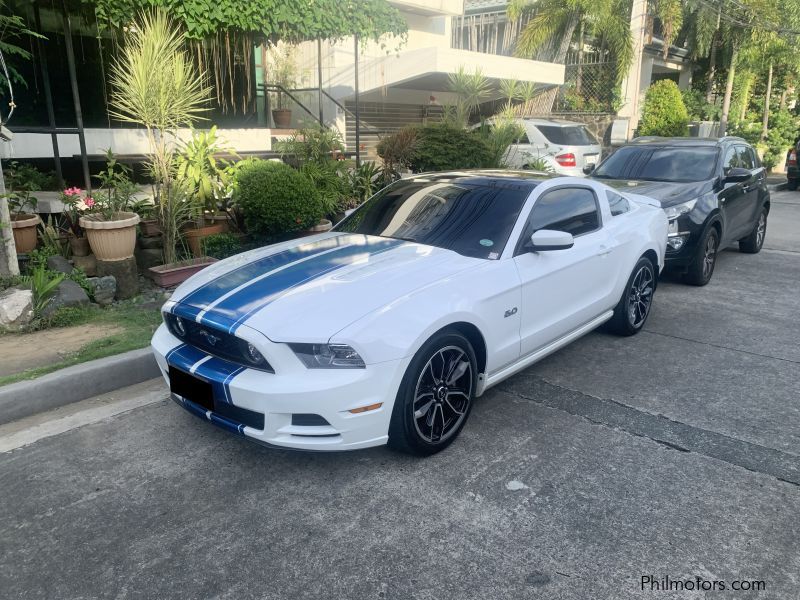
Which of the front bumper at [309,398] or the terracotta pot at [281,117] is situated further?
the terracotta pot at [281,117]

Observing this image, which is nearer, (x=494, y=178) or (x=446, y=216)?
(x=446, y=216)

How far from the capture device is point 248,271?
4.02 meters

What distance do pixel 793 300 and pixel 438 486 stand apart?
5693 mm

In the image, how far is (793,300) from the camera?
23.4ft

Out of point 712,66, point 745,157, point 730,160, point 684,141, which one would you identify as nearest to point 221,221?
point 684,141

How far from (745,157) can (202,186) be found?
736cm

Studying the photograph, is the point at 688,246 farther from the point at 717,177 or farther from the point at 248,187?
the point at 248,187

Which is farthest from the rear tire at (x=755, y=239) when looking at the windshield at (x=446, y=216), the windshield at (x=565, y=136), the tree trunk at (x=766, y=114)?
the tree trunk at (x=766, y=114)

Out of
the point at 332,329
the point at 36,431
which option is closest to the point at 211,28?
the point at 36,431

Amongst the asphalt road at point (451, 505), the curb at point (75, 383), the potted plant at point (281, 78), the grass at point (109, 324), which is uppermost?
the potted plant at point (281, 78)

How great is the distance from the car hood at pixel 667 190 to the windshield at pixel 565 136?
19.9 feet

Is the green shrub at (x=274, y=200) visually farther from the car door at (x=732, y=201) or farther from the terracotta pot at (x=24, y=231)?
the car door at (x=732, y=201)

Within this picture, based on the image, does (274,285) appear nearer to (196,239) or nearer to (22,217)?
(196,239)

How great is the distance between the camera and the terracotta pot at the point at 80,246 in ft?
21.6
